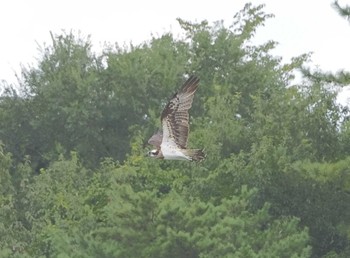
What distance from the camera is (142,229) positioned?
117 ft

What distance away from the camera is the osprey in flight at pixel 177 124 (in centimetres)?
2339

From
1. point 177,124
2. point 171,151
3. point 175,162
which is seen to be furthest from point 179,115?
point 175,162

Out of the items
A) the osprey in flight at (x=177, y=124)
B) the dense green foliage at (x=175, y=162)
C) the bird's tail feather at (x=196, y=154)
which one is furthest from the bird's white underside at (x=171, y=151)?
the dense green foliage at (x=175, y=162)

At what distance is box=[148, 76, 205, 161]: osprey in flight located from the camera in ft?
76.7

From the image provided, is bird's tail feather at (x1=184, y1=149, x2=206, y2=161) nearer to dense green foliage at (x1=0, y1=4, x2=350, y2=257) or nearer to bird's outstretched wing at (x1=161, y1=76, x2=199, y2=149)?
bird's outstretched wing at (x1=161, y1=76, x2=199, y2=149)

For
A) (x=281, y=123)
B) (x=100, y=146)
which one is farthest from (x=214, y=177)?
(x=100, y=146)

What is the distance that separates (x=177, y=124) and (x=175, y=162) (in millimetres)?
20831

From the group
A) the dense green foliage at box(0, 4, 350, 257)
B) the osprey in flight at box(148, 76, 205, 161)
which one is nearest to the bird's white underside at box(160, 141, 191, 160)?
the osprey in flight at box(148, 76, 205, 161)

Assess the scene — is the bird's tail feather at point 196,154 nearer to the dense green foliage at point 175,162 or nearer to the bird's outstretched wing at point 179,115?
the bird's outstretched wing at point 179,115

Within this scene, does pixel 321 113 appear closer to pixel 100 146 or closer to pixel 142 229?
pixel 142 229

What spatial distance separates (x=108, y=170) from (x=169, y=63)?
1199 cm

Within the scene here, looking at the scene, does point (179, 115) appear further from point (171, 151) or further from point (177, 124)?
point (171, 151)

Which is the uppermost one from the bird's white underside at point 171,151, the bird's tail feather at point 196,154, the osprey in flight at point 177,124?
the osprey in flight at point 177,124

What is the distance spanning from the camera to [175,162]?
145 ft
